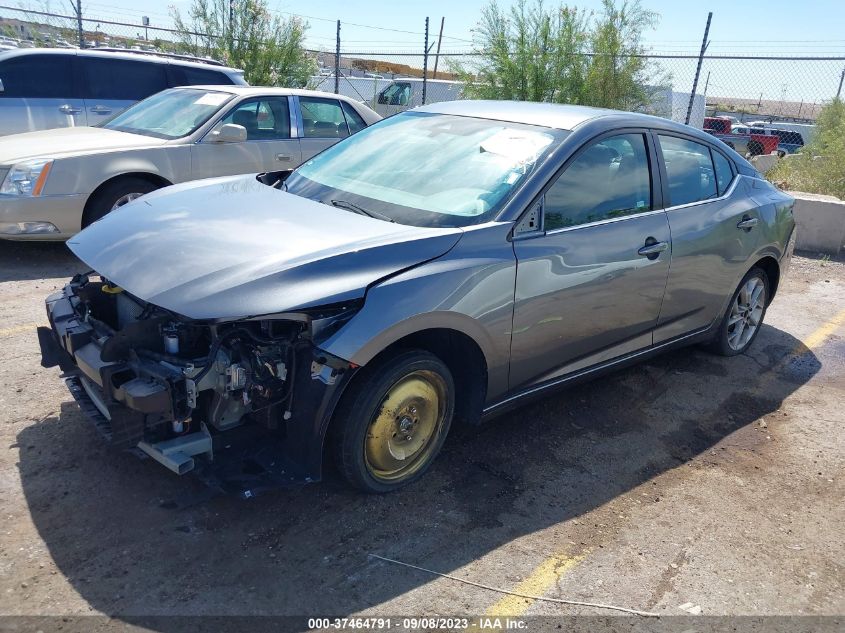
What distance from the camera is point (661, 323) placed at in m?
4.60

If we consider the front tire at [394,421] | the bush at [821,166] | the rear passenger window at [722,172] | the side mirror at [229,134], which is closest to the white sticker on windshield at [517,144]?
the front tire at [394,421]

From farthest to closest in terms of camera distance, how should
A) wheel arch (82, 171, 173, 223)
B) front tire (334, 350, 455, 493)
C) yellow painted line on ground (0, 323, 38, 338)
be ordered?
1. wheel arch (82, 171, 173, 223)
2. yellow painted line on ground (0, 323, 38, 338)
3. front tire (334, 350, 455, 493)

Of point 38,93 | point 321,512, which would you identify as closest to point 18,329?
point 321,512

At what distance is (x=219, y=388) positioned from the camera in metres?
3.05

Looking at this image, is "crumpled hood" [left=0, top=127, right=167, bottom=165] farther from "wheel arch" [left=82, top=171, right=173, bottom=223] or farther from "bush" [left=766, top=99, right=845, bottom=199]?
"bush" [left=766, top=99, right=845, bottom=199]

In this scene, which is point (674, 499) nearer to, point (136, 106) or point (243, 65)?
point (136, 106)

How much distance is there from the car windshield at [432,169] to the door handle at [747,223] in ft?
5.89

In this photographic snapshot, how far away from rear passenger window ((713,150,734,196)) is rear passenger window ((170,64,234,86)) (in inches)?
261

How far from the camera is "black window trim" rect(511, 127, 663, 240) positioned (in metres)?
3.67

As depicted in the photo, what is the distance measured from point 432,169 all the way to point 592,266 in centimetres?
100

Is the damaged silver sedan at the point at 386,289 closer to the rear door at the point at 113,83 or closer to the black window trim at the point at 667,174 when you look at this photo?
the black window trim at the point at 667,174

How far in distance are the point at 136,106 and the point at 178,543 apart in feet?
20.4

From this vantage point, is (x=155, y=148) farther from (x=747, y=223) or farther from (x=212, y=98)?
(x=747, y=223)

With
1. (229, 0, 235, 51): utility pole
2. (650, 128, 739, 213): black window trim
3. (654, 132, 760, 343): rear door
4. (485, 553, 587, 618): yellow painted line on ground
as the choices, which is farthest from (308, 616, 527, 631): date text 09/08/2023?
(229, 0, 235, 51): utility pole
